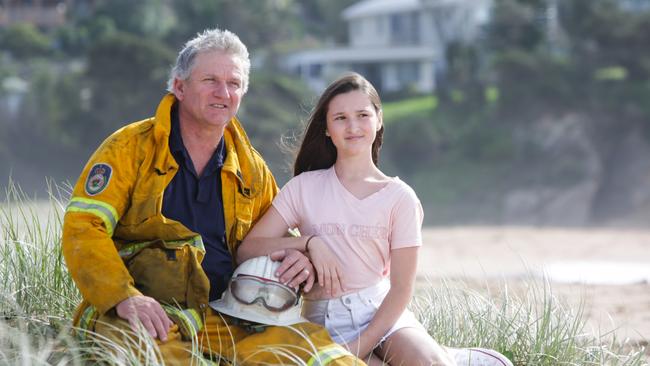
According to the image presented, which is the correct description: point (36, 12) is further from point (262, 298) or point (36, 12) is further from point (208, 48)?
point (262, 298)

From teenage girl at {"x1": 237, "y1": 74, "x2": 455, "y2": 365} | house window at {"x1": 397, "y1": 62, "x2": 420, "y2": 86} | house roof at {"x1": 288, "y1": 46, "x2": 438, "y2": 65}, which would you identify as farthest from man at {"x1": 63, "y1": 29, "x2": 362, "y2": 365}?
house window at {"x1": 397, "y1": 62, "x2": 420, "y2": 86}

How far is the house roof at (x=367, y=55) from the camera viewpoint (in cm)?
4803

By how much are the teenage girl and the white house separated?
3890 cm

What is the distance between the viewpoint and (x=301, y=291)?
454cm

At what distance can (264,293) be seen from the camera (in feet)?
14.4

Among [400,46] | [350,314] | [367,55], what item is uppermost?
[350,314]

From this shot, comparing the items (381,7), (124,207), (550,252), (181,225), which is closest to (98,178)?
(124,207)

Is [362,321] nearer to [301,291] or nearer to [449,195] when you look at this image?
[301,291]

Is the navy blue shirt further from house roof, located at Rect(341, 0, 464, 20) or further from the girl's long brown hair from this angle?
house roof, located at Rect(341, 0, 464, 20)

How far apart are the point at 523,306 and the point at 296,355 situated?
5.97 feet

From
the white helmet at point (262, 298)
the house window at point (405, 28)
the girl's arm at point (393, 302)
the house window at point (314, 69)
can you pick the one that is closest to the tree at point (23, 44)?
the house window at point (314, 69)

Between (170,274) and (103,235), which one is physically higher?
(103,235)

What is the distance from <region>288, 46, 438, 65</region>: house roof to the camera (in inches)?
1891

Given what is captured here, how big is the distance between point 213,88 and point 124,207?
0.64m
